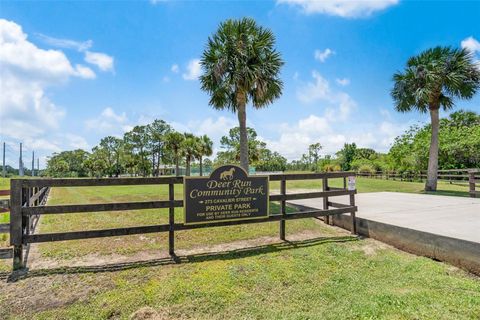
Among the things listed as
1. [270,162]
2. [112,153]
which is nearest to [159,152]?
[112,153]

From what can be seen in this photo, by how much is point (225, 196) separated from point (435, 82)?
1422 centimetres

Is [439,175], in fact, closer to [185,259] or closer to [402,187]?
[402,187]

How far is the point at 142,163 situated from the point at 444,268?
2348 inches

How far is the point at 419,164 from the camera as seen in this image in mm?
24000

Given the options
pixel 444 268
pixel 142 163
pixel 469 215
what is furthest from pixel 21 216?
pixel 142 163

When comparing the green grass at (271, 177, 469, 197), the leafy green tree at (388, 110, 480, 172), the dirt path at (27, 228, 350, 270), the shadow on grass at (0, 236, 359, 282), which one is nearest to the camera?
the shadow on grass at (0, 236, 359, 282)

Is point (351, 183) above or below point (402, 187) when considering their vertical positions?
above

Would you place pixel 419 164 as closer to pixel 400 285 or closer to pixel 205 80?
pixel 205 80

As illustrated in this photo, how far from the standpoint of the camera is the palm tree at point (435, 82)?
13820 mm

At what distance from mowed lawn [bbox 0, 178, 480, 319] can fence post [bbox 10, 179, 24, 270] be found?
351 millimetres

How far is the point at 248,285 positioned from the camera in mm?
3330

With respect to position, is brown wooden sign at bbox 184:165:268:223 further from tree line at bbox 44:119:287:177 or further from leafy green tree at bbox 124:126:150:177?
leafy green tree at bbox 124:126:150:177

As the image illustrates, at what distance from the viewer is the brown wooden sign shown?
15.0 ft

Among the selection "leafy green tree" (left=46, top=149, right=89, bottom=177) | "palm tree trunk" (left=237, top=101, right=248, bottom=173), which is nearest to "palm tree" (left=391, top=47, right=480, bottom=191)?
"palm tree trunk" (left=237, top=101, right=248, bottom=173)
